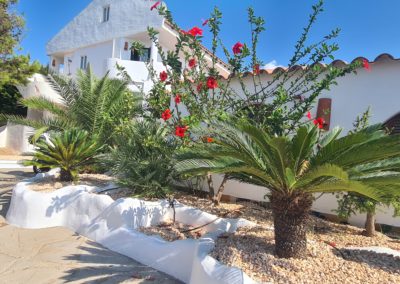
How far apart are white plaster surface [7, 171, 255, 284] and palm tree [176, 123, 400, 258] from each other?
0.94 m

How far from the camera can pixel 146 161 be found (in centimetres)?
714

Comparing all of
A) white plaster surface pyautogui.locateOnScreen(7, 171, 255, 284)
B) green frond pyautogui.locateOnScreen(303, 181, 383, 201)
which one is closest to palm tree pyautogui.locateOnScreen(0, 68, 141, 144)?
white plaster surface pyautogui.locateOnScreen(7, 171, 255, 284)

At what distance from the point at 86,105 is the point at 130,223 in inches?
206

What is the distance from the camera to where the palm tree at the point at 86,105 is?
1019 centimetres

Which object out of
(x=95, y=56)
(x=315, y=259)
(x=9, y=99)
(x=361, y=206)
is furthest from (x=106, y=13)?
(x=315, y=259)

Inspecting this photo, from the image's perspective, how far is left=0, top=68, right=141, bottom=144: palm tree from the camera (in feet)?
33.4

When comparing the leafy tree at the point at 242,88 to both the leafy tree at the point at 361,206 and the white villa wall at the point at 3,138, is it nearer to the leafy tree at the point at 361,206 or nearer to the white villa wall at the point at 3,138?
the leafy tree at the point at 361,206

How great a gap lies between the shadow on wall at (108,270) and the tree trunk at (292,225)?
1.53m

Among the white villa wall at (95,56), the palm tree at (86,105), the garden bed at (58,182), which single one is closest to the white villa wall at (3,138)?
the white villa wall at (95,56)

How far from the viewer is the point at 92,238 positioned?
646 centimetres

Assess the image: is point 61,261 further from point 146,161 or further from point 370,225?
point 370,225

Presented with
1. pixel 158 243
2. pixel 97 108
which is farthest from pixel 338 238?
→ pixel 97 108

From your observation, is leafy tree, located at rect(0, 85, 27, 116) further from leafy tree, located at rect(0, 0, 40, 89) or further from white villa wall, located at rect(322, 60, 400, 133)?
white villa wall, located at rect(322, 60, 400, 133)

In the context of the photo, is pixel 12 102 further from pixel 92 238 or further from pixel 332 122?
pixel 332 122
